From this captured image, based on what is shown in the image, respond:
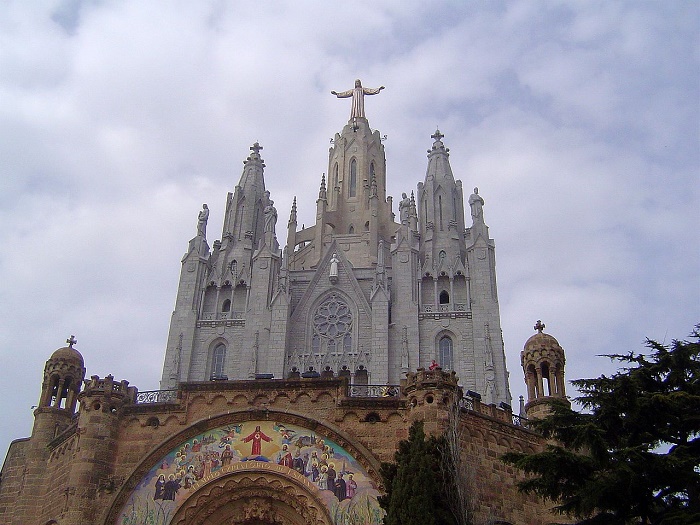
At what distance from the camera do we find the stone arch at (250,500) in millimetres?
21094

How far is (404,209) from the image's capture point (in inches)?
2105

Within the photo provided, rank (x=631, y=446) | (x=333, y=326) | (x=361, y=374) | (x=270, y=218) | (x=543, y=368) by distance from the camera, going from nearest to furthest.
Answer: (x=631, y=446), (x=543, y=368), (x=361, y=374), (x=333, y=326), (x=270, y=218)

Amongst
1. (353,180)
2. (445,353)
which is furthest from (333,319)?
(353,180)

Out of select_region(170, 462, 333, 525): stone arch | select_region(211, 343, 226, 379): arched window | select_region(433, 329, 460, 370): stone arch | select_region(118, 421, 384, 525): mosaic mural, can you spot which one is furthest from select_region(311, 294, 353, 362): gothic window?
select_region(170, 462, 333, 525): stone arch

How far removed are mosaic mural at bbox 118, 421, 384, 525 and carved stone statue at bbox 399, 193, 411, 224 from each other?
3170cm

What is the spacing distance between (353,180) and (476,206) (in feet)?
40.0

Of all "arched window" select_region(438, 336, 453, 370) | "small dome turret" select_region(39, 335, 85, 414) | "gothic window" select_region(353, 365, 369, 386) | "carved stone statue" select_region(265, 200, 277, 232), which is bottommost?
"small dome turret" select_region(39, 335, 85, 414)

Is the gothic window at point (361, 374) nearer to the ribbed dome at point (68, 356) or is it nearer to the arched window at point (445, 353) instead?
the arched window at point (445, 353)

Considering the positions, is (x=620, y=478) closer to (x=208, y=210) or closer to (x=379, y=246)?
(x=379, y=246)

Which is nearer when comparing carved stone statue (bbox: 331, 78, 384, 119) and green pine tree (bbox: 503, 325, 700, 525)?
green pine tree (bbox: 503, 325, 700, 525)

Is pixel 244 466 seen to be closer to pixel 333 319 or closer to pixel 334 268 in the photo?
pixel 333 319

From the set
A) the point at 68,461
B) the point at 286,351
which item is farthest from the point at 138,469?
the point at 286,351

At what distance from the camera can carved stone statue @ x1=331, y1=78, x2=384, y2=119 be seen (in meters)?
66.2

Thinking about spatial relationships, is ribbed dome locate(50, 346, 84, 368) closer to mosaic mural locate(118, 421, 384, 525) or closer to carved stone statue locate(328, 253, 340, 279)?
mosaic mural locate(118, 421, 384, 525)
